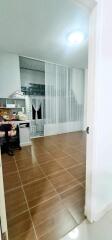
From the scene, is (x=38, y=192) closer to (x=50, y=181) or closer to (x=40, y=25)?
(x=50, y=181)

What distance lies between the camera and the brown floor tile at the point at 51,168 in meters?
2.14

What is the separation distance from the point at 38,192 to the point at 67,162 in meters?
0.96

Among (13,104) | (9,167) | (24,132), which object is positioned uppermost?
(13,104)

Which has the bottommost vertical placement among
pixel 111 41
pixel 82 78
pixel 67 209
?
pixel 67 209

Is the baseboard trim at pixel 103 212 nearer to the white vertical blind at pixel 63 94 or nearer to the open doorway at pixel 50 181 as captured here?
the open doorway at pixel 50 181

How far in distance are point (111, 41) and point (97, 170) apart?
1.21 meters

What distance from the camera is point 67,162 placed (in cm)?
249

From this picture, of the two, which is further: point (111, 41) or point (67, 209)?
point (67, 209)

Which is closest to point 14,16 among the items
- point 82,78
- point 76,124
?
point 82,78

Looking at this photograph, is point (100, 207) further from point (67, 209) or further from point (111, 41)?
point (111, 41)

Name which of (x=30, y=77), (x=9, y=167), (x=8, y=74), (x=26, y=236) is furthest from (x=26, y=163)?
(x=30, y=77)

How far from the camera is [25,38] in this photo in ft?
8.96

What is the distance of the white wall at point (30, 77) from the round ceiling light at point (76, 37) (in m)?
2.16

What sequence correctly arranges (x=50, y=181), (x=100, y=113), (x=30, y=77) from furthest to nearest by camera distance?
(x=30, y=77), (x=50, y=181), (x=100, y=113)
